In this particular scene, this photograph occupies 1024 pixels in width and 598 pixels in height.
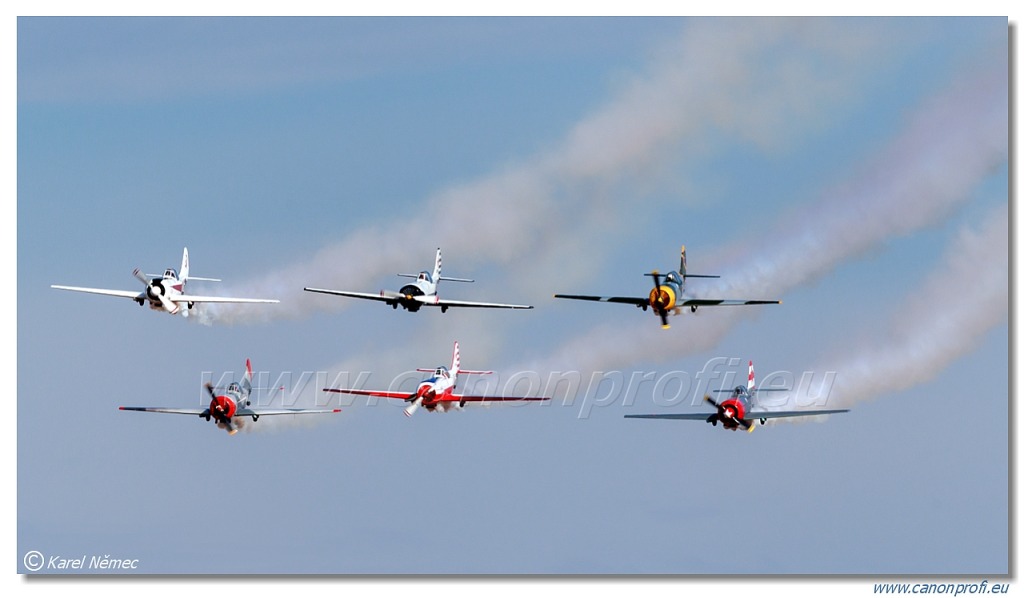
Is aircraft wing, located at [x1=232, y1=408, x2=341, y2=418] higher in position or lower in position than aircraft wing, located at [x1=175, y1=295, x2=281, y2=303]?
lower

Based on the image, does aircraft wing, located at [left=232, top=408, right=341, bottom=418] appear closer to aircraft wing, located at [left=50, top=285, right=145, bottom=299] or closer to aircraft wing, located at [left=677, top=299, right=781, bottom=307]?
aircraft wing, located at [left=50, top=285, right=145, bottom=299]

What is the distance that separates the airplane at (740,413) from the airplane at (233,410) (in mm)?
21464

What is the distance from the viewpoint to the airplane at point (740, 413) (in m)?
157

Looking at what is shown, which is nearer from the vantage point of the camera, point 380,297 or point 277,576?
point 277,576

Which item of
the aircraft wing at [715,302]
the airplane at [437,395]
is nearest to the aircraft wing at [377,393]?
the airplane at [437,395]

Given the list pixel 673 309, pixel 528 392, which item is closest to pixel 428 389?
pixel 528 392

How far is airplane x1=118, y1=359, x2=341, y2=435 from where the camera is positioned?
16150 centimetres

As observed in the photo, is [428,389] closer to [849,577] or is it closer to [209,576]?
[209,576]

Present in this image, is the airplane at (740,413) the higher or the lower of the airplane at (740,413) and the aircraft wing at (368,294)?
the lower

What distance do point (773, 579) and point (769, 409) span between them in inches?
491

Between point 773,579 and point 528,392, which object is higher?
point 528,392

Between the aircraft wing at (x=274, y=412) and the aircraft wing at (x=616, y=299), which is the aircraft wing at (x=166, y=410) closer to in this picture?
the aircraft wing at (x=274, y=412)

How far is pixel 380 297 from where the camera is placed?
162 meters

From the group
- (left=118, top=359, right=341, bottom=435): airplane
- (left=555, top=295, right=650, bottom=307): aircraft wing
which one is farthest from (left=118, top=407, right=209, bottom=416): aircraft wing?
(left=555, top=295, right=650, bottom=307): aircraft wing
